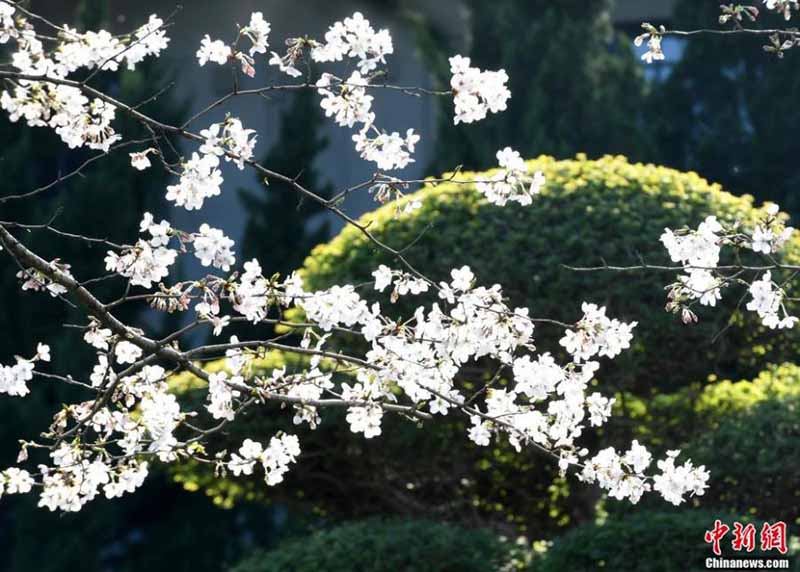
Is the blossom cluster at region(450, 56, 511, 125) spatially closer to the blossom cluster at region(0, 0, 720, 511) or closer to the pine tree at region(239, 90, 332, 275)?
the blossom cluster at region(0, 0, 720, 511)

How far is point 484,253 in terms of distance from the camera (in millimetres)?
5465

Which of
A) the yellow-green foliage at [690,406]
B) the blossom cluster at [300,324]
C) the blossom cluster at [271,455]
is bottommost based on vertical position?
the blossom cluster at [271,455]

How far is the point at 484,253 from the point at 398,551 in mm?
1256

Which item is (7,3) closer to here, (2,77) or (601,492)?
(2,77)

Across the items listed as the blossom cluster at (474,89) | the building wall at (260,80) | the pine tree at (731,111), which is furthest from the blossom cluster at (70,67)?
the building wall at (260,80)

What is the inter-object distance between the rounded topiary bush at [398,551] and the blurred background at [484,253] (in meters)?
0.01

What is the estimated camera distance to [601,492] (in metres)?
5.89

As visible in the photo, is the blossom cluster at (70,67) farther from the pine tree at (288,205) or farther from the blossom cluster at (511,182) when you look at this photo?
the pine tree at (288,205)

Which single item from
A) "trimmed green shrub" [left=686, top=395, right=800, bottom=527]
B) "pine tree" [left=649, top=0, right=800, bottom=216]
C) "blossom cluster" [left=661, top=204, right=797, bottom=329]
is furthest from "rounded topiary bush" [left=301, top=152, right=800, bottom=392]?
"pine tree" [left=649, top=0, right=800, bottom=216]

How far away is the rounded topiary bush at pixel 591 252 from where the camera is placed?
5.34 m

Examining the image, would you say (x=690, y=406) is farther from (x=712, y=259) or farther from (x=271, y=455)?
(x=271, y=455)

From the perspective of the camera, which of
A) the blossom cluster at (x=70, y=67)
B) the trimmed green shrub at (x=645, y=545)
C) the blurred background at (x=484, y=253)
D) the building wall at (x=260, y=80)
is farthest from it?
the building wall at (x=260, y=80)

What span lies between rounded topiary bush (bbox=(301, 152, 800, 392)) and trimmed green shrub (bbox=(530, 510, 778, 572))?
0.73 meters

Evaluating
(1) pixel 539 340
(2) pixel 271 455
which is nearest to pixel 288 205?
(1) pixel 539 340
